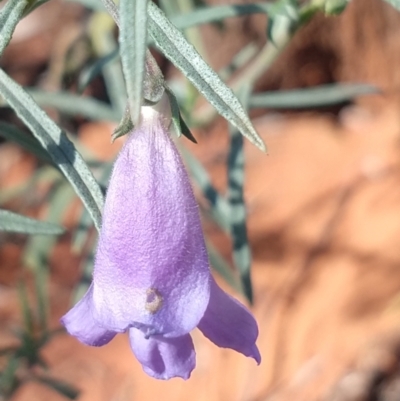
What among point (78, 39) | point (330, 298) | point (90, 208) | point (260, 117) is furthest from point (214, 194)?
point (260, 117)

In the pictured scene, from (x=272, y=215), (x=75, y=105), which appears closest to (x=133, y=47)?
(x=75, y=105)

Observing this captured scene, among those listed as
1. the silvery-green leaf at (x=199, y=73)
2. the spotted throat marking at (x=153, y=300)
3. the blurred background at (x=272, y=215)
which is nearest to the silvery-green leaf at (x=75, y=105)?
the blurred background at (x=272, y=215)

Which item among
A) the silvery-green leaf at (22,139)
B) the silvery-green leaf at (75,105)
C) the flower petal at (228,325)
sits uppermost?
the silvery-green leaf at (22,139)

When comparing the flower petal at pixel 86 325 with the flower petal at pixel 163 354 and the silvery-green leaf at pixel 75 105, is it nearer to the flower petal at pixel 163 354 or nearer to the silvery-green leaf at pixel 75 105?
the flower petal at pixel 163 354

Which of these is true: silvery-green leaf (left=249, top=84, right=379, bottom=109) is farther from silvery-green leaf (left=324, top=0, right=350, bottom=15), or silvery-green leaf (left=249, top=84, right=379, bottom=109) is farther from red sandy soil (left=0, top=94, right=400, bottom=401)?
red sandy soil (left=0, top=94, right=400, bottom=401)

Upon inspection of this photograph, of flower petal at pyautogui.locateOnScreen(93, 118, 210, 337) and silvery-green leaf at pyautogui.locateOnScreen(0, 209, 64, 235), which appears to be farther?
silvery-green leaf at pyautogui.locateOnScreen(0, 209, 64, 235)

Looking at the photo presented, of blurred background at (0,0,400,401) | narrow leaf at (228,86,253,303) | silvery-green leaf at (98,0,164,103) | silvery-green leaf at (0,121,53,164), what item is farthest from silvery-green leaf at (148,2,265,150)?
blurred background at (0,0,400,401)
